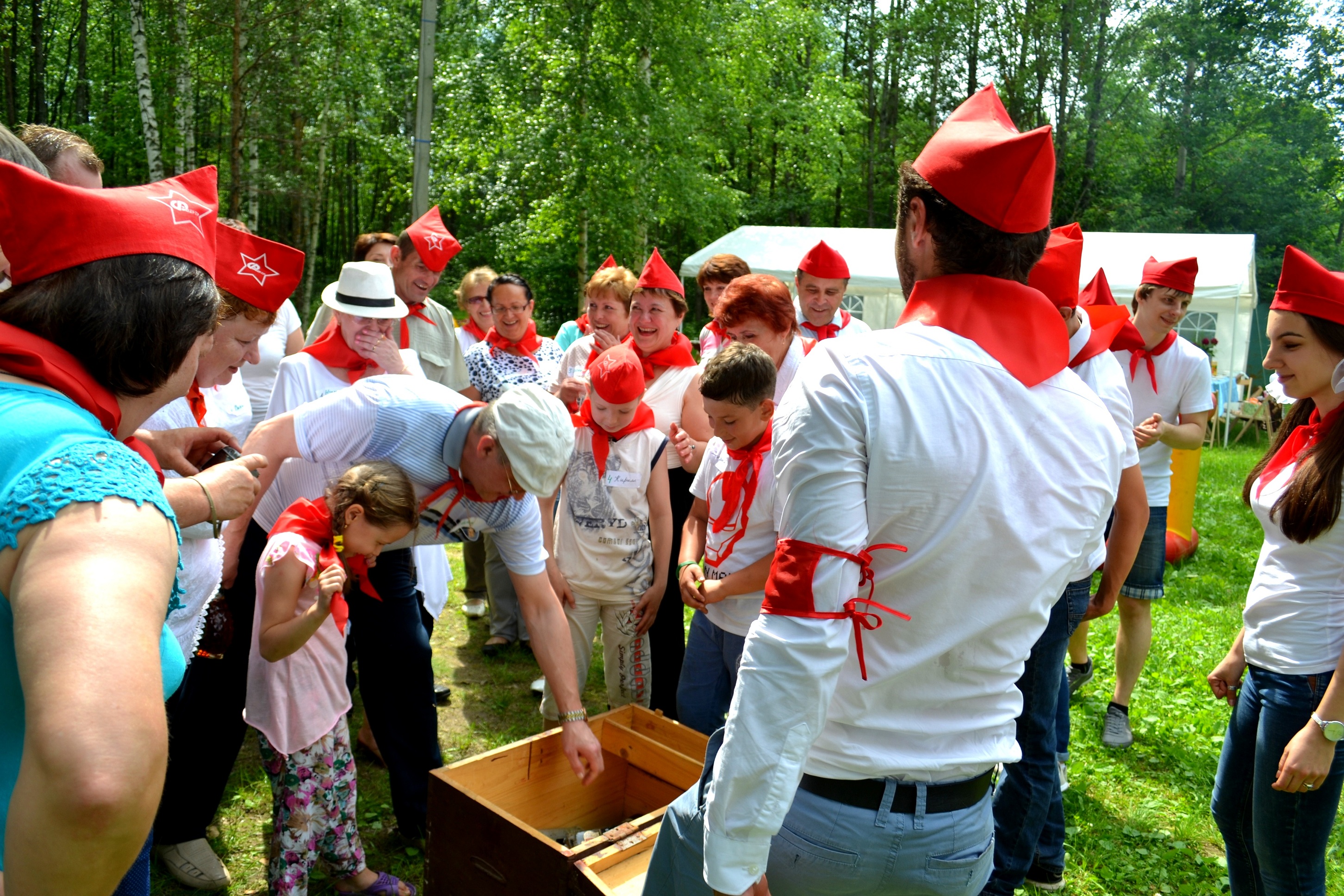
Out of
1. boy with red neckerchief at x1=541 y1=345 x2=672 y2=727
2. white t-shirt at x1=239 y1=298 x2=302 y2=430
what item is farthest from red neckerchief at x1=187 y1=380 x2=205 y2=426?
boy with red neckerchief at x1=541 y1=345 x2=672 y2=727

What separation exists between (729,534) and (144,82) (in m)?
14.3

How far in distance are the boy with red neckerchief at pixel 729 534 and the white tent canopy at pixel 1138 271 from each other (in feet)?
30.7

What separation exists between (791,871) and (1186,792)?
3293 millimetres

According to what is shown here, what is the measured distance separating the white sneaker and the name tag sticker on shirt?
1.91 meters

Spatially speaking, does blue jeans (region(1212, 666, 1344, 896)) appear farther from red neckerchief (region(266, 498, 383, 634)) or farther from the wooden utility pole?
the wooden utility pole

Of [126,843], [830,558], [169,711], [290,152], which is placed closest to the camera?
[126,843]

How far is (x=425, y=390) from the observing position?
270 cm

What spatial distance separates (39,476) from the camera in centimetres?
92

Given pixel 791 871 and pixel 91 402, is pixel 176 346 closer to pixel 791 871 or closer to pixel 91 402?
pixel 91 402

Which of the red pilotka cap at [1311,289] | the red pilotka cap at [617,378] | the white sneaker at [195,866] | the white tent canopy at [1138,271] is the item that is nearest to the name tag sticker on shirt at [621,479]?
the red pilotka cap at [617,378]

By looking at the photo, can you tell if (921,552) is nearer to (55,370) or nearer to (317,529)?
(55,370)

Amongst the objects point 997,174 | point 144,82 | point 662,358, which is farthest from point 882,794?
point 144,82

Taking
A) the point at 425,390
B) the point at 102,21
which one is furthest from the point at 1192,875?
the point at 102,21

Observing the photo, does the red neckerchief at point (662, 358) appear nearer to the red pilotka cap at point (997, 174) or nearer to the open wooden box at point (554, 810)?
the open wooden box at point (554, 810)
